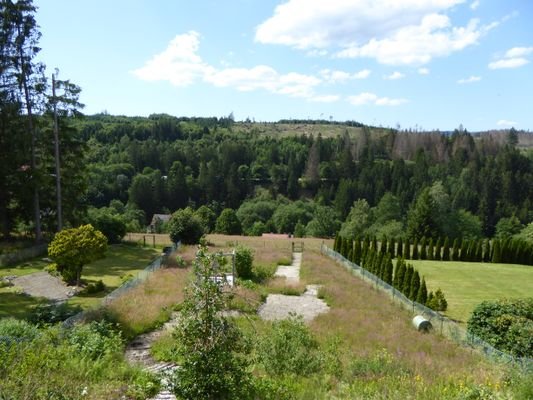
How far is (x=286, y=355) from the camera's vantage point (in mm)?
8648

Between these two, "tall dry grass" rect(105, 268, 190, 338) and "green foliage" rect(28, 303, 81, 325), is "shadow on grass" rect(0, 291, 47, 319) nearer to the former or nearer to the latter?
"green foliage" rect(28, 303, 81, 325)

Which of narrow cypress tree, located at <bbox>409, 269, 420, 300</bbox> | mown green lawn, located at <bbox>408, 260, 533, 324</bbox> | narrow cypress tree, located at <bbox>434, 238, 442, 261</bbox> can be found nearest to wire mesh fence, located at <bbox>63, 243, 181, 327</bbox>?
narrow cypress tree, located at <bbox>409, 269, 420, 300</bbox>

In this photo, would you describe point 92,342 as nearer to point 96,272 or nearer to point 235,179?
point 96,272

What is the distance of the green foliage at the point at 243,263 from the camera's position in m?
20.5

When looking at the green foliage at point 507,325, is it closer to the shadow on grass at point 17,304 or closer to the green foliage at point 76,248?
the shadow on grass at point 17,304

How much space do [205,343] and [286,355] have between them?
3.03m

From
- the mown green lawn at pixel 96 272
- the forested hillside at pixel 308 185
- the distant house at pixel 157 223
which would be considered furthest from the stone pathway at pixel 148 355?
the distant house at pixel 157 223

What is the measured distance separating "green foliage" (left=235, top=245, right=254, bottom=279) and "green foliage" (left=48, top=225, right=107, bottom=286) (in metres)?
6.10

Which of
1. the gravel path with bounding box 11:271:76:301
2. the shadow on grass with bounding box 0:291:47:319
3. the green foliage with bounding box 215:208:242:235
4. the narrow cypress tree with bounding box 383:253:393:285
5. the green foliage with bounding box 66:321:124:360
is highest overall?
the green foliage with bounding box 66:321:124:360

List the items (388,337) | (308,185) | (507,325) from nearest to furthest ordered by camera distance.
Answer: (388,337) → (507,325) → (308,185)

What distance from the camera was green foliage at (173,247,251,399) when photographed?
597 centimetres

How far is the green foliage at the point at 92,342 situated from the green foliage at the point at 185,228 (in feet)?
64.3

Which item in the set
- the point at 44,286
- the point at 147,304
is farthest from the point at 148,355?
the point at 44,286

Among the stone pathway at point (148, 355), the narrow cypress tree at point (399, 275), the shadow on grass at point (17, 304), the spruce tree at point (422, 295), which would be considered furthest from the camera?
the narrow cypress tree at point (399, 275)
